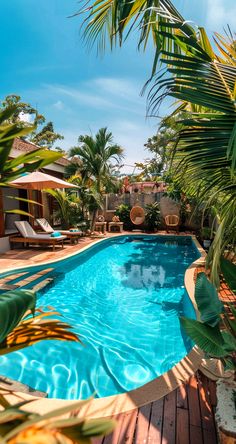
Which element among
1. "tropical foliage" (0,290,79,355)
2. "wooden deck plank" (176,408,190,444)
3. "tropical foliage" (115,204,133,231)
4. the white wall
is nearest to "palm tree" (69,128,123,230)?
"tropical foliage" (115,204,133,231)

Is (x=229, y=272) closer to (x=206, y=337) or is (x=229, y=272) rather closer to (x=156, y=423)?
(x=206, y=337)

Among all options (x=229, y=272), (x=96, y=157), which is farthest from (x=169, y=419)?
(x=96, y=157)

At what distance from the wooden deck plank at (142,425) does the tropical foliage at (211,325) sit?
79cm

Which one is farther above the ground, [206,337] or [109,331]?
[206,337]

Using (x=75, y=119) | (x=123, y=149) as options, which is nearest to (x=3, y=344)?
(x=123, y=149)

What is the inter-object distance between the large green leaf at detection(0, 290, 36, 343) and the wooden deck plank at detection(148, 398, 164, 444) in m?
1.67

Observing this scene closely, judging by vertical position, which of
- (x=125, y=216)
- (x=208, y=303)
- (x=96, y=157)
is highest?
(x=96, y=157)

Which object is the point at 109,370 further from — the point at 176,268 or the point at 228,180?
the point at 176,268

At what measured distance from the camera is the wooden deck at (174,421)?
75.0 inches

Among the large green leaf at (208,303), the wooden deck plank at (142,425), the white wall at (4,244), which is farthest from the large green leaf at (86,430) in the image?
the white wall at (4,244)

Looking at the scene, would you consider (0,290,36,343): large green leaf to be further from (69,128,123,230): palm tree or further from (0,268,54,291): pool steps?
(69,128,123,230): palm tree

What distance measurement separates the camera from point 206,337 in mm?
1878

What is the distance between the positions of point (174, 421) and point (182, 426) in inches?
3.0

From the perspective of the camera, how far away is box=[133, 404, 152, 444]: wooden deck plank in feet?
6.25
